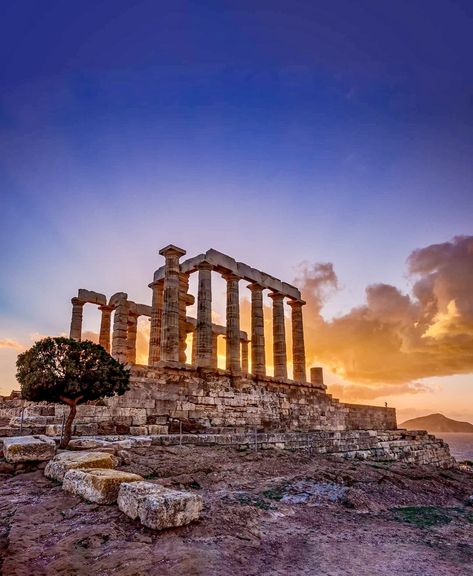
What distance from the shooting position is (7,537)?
4715mm

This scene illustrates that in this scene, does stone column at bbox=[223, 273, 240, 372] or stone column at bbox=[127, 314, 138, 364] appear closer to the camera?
stone column at bbox=[223, 273, 240, 372]

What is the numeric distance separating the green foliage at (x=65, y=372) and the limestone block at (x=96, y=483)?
327 centimetres

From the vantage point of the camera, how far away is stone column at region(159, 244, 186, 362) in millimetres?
22734

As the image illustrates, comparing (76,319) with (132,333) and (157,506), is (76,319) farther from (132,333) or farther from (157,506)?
(157,506)

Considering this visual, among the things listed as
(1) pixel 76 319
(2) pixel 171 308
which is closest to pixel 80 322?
(1) pixel 76 319

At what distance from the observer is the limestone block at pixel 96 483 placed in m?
5.86

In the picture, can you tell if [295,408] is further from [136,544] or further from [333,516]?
[136,544]

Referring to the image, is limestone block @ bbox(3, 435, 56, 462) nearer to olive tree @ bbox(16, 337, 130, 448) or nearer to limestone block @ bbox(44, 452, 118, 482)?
limestone block @ bbox(44, 452, 118, 482)

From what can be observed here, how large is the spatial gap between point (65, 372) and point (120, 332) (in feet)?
66.0

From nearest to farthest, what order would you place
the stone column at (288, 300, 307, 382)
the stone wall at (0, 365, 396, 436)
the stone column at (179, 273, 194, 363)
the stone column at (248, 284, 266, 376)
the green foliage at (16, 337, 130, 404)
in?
the green foliage at (16, 337, 130, 404) → the stone wall at (0, 365, 396, 436) → the stone column at (179, 273, 194, 363) → the stone column at (248, 284, 266, 376) → the stone column at (288, 300, 307, 382)

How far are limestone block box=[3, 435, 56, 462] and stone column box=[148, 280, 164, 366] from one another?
17.6 metres

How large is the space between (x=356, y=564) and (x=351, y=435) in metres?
15.5

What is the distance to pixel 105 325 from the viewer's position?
101ft

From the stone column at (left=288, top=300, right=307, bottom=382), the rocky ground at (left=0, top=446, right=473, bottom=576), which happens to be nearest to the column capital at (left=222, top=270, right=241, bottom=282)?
the stone column at (left=288, top=300, right=307, bottom=382)
